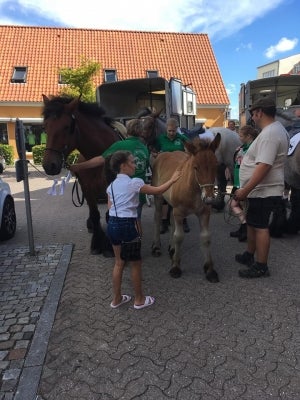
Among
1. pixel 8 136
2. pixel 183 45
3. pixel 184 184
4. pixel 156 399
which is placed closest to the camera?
pixel 156 399

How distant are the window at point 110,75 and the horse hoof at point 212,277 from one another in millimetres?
22153

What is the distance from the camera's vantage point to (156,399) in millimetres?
2434

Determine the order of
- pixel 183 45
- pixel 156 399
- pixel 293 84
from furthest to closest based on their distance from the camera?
1. pixel 183 45
2. pixel 293 84
3. pixel 156 399

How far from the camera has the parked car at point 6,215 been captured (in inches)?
242

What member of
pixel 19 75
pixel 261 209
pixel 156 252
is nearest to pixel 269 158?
pixel 261 209

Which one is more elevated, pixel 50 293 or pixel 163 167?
pixel 163 167

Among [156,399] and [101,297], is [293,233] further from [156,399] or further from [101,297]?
[156,399]

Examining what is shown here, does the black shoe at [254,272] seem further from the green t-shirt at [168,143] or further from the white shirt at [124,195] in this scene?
the green t-shirt at [168,143]

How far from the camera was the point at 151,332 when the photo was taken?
324 centimetres

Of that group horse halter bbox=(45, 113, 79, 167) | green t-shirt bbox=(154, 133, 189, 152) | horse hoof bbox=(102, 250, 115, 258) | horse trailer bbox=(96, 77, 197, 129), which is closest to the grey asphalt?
horse hoof bbox=(102, 250, 115, 258)

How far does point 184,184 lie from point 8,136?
22.0 meters

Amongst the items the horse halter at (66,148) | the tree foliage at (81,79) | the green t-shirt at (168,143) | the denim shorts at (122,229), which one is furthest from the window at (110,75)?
the denim shorts at (122,229)

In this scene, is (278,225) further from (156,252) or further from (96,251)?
(96,251)

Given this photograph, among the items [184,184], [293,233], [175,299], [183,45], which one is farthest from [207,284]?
[183,45]
